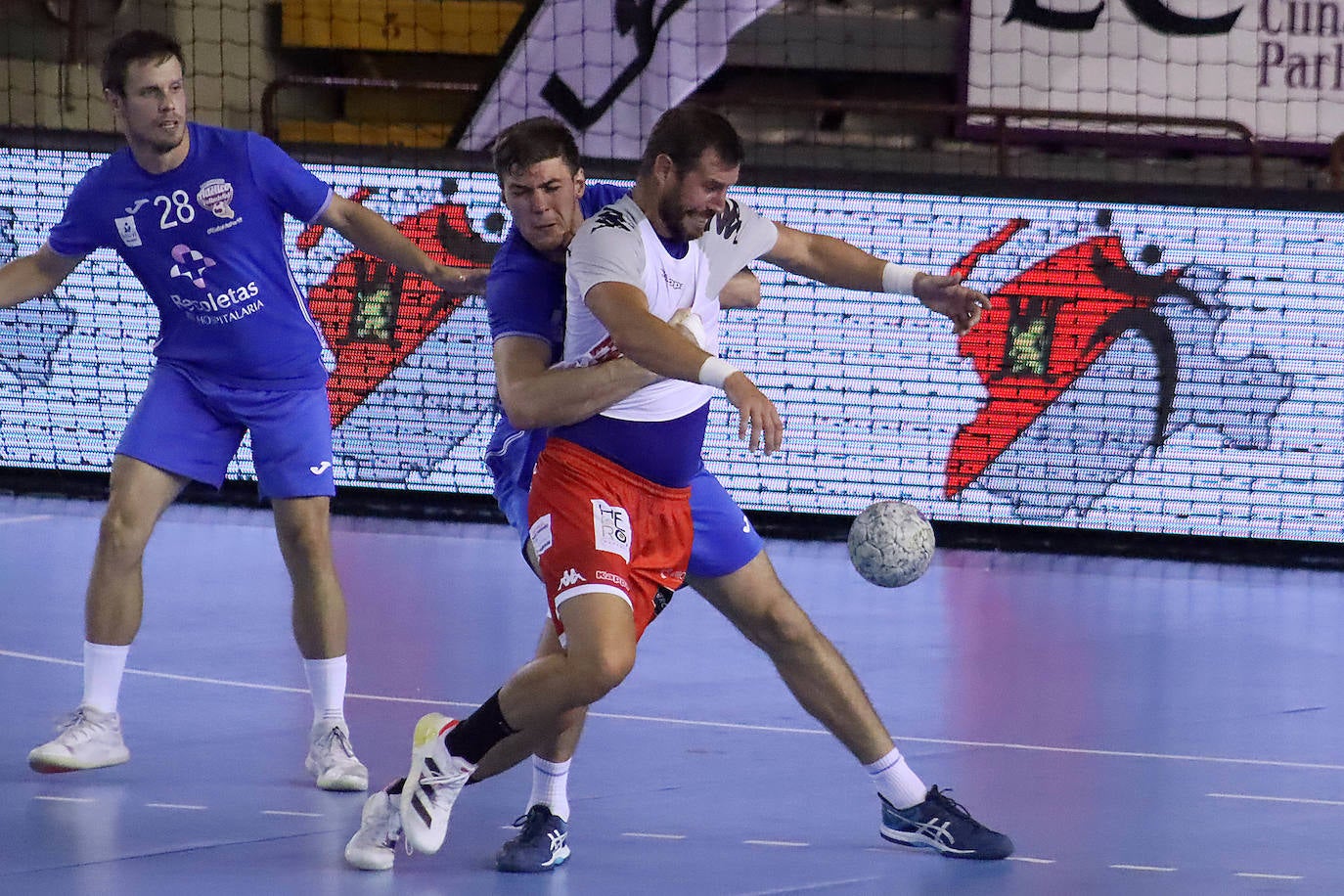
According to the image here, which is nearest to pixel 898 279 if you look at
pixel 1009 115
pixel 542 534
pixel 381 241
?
pixel 542 534

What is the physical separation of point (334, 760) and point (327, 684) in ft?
0.95

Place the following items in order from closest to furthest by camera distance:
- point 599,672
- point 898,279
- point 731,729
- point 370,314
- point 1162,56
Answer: point 599,672 < point 898,279 < point 731,729 < point 370,314 < point 1162,56

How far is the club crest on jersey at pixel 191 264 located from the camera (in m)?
5.24

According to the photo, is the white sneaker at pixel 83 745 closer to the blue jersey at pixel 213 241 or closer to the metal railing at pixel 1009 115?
the blue jersey at pixel 213 241

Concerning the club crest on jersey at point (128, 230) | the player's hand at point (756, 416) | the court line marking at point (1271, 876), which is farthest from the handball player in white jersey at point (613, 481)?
the club crest on jersey at point (128, 230)

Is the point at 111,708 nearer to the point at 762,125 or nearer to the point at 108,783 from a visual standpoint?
the point at 108,783

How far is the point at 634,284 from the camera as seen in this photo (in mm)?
4074

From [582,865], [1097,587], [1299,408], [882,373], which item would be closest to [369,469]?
[882,373]

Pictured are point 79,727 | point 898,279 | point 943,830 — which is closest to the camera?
point 943,830

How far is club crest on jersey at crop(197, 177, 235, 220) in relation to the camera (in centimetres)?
523

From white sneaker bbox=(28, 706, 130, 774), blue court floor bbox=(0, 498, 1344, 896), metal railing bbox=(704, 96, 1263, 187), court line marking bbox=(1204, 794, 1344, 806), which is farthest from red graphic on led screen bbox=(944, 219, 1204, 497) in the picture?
white sneaker bbox=(28, 706, 130, 774)

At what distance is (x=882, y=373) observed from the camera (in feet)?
31.7

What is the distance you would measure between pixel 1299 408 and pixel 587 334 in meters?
5.95

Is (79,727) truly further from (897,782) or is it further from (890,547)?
(890,547)
